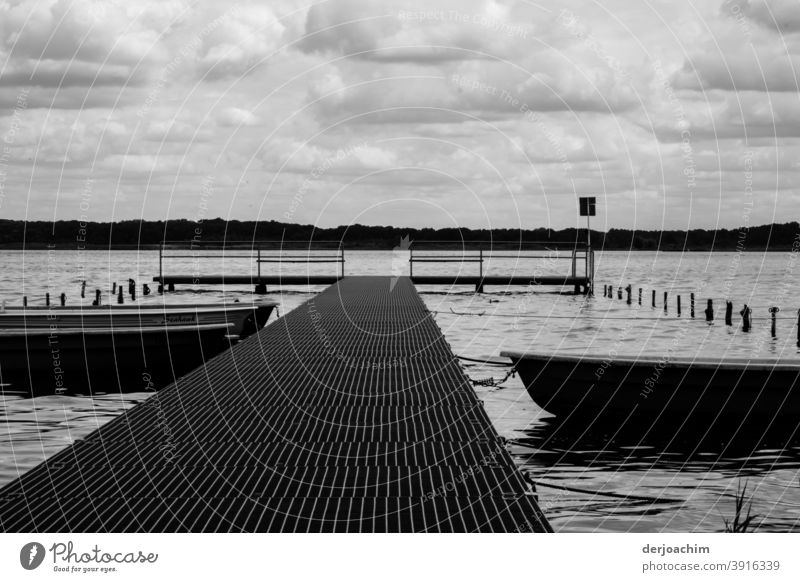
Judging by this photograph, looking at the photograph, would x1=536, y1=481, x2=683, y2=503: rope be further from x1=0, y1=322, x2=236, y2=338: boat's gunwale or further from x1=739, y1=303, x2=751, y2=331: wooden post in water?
x1=739, y1=303, x2=751, y2=331: wooden post in water

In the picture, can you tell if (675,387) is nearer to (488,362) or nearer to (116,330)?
(488,362)

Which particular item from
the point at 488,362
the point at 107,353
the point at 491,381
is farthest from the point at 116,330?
Result: the point at 488,362

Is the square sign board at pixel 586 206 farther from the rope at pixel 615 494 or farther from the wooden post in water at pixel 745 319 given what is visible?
the rope at pixel 615 494

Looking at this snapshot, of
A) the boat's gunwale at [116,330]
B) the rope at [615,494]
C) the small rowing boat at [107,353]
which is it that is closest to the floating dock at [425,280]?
the small rowing boat at [107,353]

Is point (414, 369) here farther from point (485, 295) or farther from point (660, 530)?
point (485, 295)

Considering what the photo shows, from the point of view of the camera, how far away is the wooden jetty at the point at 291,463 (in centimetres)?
702

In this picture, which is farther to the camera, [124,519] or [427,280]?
[427,280]

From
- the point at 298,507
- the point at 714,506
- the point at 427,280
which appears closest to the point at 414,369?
the point at 714,506

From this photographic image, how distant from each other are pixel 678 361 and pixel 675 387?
1.36 ft

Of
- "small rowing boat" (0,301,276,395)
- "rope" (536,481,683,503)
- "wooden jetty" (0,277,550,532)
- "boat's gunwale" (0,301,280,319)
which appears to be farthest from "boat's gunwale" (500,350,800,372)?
"boat's gunwale" (0,301,280,319)

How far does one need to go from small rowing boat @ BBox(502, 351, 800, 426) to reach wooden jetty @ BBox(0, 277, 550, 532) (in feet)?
7.37

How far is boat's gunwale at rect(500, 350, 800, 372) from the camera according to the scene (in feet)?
51.0
